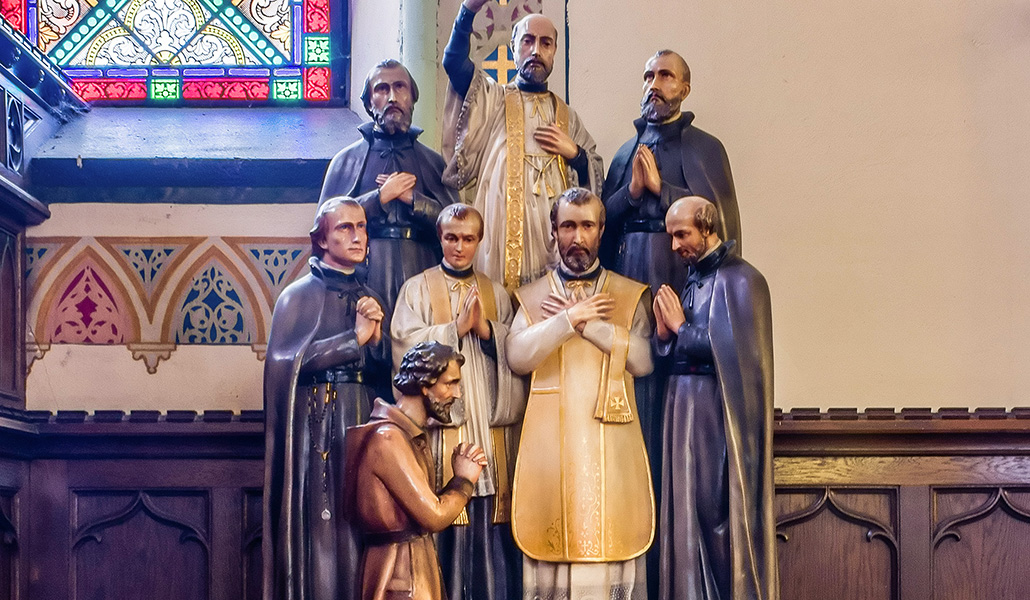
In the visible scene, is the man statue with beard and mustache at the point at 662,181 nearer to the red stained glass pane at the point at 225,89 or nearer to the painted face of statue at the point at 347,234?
the painted face of statue at the point at 347,234

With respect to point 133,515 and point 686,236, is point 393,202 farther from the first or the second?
point 133,515

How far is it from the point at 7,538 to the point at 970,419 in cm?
366

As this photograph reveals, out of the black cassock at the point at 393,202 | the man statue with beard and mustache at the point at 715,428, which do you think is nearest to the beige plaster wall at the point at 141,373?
the black cassock at the point at 393,202

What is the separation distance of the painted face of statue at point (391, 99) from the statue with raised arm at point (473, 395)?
1.60 ft

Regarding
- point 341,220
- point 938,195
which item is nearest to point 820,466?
point 938,195

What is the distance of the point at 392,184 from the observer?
5.66 meters

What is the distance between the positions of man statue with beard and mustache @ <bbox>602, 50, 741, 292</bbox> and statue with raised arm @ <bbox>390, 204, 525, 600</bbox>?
57 centimetres

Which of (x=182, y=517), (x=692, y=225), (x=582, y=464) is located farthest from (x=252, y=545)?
(x=692, y=225)

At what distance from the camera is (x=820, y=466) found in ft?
19.9

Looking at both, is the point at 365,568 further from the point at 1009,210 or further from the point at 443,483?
the point at 1009,210

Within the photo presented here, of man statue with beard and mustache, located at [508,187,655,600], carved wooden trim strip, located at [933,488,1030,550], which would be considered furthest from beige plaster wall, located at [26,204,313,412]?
carved wooden trim strip, located at [933,488,1030,550]

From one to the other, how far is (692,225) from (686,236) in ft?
0.13

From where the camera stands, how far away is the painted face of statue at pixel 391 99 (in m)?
5.70

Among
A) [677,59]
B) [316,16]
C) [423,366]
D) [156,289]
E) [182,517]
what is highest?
[316,16]
